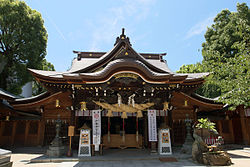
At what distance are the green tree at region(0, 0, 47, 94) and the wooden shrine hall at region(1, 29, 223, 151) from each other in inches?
236

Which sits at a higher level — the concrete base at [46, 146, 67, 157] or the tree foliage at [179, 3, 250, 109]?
the tree foliage at [179, 3, 250, 109]

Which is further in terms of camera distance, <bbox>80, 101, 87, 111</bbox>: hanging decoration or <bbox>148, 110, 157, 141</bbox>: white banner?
<bbox>80, 101, 87, 111</bbox>: hanging decoration

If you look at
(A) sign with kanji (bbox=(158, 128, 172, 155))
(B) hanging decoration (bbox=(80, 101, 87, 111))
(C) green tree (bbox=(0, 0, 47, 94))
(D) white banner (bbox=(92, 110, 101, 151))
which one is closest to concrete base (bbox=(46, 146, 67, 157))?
(D) white banner (bbox=(92, 110, 101, 151))

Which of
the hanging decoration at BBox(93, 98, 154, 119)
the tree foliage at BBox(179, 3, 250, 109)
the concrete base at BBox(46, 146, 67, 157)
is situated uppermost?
the tree foliage at BBox(179, 3, 250, 109)

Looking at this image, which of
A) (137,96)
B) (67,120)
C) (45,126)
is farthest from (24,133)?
(137,96)

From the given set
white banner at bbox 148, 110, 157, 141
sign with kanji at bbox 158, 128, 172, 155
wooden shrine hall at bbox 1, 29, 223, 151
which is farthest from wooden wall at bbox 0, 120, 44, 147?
sign with kanji at bbox 158, 128, 172, 155

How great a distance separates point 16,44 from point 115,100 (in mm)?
14779

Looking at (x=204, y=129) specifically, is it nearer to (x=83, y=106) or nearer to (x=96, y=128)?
(x=96, y=128)

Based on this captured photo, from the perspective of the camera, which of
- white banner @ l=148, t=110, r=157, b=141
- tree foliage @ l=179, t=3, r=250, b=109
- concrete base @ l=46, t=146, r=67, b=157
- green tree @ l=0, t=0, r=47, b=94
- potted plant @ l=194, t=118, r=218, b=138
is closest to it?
tree foliage @ l=179, t=3, r=250, b=109

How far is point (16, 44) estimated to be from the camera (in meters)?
18.1

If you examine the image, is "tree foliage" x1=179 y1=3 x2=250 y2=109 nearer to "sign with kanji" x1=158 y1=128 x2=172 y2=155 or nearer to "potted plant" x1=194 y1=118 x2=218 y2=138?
"potted plant" x1=194 y1=118 x2=218 y2=138

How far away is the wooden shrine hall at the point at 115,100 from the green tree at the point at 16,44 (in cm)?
600

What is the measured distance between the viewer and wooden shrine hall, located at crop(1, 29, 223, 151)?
9.75 m

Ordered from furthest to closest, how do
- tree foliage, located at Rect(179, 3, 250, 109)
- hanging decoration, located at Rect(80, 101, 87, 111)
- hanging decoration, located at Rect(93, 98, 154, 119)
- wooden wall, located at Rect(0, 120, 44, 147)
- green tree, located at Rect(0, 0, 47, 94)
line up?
green tree, located at Rect(0, 0, 47, 94)
wooden wall, located at Rect(0, 120, 44, 147)
hanging decoration, located at Rect(93, 98, 154, 119)
hanging decoration, located at Rect(80, 101, 87, 111)
tree foliage, located at Rect(179, 3, 250, 109)
